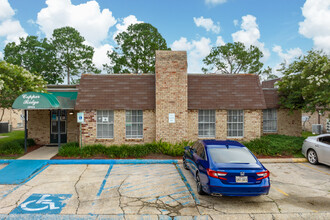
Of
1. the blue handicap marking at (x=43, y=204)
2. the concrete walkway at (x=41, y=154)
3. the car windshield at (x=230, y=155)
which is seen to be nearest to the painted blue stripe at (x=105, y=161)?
the concrete walkway at (x=41, y=154)

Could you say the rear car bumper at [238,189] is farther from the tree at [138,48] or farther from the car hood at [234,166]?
the tree at [138,48]

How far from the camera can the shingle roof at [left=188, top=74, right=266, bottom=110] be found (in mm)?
12789

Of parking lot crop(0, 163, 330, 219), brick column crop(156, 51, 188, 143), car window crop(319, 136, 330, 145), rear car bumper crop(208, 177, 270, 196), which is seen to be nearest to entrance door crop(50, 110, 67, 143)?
parking lot crop(0, 163, 330, 219)

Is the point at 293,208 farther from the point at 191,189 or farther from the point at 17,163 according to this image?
the point at 17,163

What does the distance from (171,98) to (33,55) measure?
97.6ft

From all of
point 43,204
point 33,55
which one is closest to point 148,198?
point 43,204

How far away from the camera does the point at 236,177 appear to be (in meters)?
5.66

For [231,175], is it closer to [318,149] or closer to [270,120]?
[318,149]

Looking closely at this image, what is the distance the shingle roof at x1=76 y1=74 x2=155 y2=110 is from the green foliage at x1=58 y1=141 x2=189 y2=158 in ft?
7.35

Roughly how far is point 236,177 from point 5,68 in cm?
1236

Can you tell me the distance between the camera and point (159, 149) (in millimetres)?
11406

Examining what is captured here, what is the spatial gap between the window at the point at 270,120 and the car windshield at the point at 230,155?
→ 28.7 ft

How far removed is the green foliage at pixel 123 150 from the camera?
10.9m

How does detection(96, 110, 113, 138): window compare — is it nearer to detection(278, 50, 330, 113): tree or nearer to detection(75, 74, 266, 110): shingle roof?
detection(75, 74, 266, 110): shingle roof
